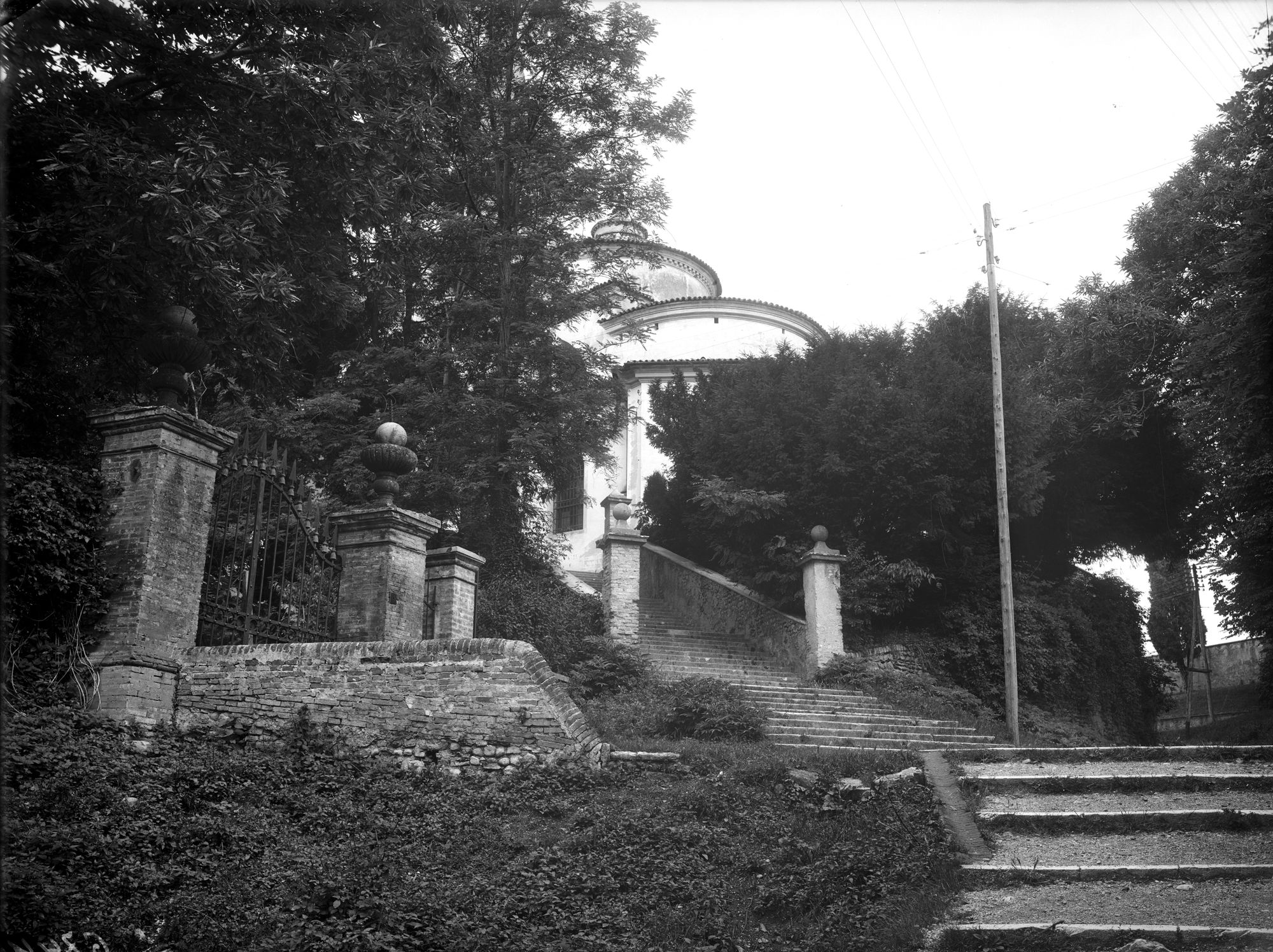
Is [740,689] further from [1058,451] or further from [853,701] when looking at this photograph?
[1058,451]

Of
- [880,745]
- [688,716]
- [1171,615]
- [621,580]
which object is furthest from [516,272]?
[1171,615]

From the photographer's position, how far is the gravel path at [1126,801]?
835cm

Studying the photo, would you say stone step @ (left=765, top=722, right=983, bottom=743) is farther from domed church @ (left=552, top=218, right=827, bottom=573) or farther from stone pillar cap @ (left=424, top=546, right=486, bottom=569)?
domed church @ (left=552, top=218, right=827, bottom=573)

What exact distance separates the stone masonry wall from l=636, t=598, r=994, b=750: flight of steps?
14.3ft

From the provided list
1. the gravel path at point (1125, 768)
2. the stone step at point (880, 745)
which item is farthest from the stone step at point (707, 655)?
the gravel path at point (1125, 768)

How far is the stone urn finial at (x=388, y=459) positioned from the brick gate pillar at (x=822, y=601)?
8.24 metres

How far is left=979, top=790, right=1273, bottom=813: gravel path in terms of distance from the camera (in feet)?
27.4

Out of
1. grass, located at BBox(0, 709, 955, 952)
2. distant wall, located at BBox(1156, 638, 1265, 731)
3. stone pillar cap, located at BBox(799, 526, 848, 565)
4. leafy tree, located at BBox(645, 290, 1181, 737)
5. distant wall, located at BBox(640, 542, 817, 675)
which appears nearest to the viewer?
grass, located at BBox(0, 709, 955, 952)

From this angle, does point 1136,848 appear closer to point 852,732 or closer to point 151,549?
point 852,732

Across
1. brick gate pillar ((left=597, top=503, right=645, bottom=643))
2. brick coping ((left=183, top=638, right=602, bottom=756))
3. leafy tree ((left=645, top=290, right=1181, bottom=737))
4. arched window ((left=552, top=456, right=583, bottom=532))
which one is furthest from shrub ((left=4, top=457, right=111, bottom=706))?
arched window ((left=552, top=456, right=583, bottom=532))

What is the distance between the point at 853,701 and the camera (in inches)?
622

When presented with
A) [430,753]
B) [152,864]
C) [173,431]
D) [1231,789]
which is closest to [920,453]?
[1231,789]

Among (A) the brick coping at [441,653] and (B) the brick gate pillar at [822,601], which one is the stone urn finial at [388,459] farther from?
(B) the brick gate pillar at [822,601]

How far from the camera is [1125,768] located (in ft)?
32.0
